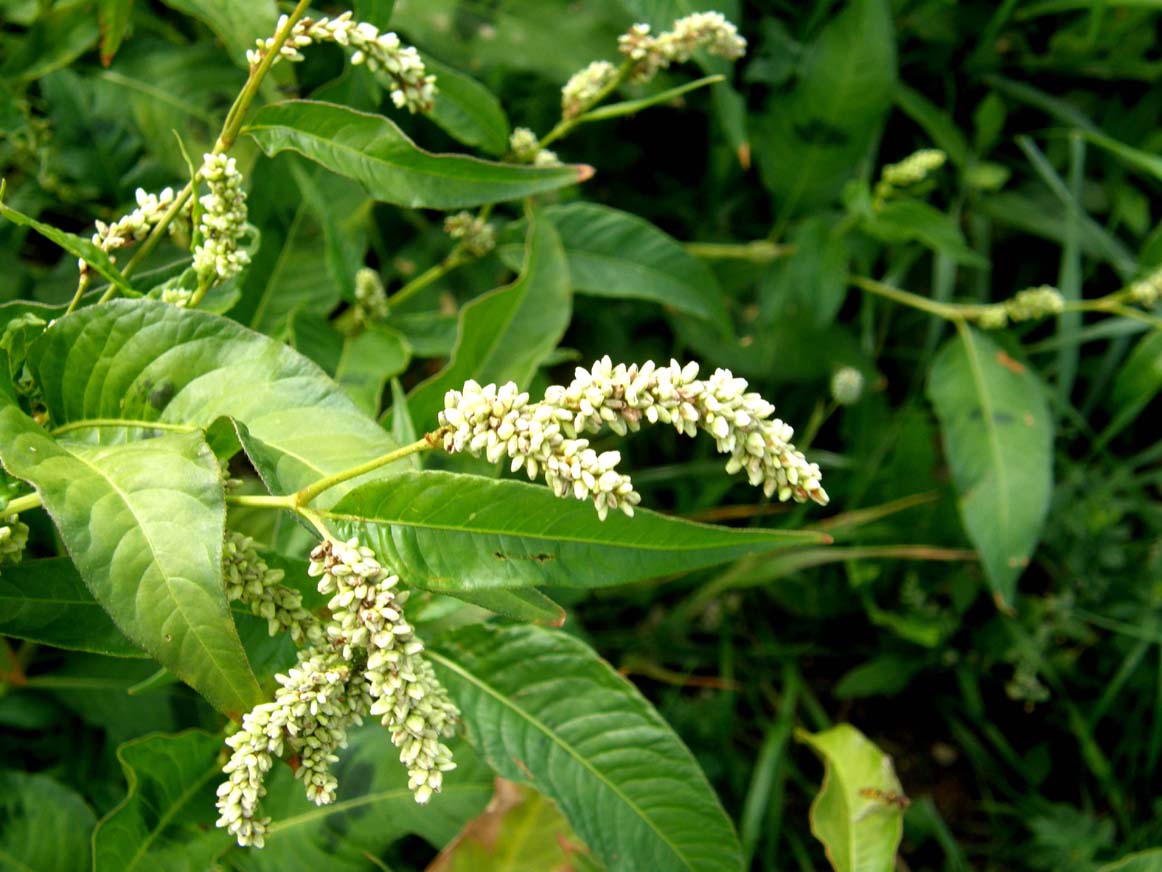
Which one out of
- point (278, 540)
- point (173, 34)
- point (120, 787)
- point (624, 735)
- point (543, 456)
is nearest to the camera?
point (543, 456)

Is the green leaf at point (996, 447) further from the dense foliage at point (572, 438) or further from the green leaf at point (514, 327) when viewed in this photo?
the green leaf at point (514, 327)

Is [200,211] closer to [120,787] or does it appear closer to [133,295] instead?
[133,295]

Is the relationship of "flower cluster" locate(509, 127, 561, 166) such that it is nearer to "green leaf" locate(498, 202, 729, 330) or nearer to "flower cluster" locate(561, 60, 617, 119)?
"flower cluster" locate(561, 60, 617, 119)

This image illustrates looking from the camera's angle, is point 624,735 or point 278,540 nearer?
point 624,735

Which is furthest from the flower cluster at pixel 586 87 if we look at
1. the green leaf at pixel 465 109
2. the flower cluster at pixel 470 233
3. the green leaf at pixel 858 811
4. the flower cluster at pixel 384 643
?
the green leaf at pixel 858 811

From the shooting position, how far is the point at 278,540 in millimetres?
1660

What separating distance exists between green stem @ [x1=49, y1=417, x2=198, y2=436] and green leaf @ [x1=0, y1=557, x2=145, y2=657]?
0.16m

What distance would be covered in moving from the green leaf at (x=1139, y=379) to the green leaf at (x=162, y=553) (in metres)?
2.25

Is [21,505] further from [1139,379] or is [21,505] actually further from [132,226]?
[1139,379]

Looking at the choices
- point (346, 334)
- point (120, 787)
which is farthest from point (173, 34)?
point (120, 787)

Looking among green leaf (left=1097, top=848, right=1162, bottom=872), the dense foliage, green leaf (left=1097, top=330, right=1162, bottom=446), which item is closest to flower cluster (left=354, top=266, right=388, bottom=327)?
the dense foliage

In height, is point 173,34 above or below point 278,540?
above

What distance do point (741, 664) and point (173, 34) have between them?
205cm

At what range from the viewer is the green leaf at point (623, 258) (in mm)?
2074
